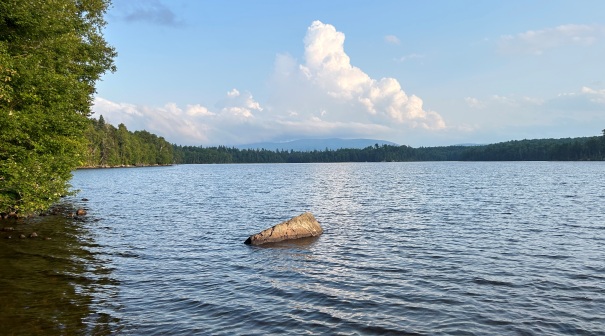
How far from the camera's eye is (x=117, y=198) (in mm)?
58656

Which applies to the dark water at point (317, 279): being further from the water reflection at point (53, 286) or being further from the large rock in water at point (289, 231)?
the large rock in water at point (289, 231)

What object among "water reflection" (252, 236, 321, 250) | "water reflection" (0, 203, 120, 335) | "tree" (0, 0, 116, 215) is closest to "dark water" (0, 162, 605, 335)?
"water reflection" (0, 203, 120, 335)

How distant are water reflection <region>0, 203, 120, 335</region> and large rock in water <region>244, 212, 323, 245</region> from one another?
30.4 ft

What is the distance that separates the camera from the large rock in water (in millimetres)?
26439

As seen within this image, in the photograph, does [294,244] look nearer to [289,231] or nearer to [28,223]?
[289,231]

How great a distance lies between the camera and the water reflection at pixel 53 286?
12.8 m

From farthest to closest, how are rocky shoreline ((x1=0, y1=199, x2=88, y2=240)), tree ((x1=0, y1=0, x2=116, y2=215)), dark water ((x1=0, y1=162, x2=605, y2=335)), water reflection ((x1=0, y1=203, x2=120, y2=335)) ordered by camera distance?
rocky shoreline ((x1=0, y1=199, x2=88, y2=240)), tree ((x1=0, y1=0, x2=116, y2=215)), dark water ((x1=0, y1=162, x2=605, y2=335)), water reflection ((x1=0, y1=203, x2=120, y2=335))

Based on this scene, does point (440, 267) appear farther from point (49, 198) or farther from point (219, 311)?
point (49, 198)

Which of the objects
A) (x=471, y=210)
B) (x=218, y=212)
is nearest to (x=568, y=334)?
(x=471, y=210)

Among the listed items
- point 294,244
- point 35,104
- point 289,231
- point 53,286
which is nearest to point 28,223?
point 35,104

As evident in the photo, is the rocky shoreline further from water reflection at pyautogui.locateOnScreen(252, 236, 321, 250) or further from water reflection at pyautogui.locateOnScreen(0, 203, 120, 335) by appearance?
water reflection at pyautogui.locateOnScreen(252, 236, 321, 250)

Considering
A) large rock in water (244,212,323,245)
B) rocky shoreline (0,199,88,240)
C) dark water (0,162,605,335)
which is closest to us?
dark water (0,162,605,335)

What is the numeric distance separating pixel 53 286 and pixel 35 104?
52.2 feet

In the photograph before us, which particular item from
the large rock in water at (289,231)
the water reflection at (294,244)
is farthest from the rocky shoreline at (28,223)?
the water reflection at (294,244)
